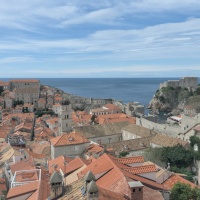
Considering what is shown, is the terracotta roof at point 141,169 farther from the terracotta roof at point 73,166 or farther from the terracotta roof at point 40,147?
the terracotta roof at point 40,147

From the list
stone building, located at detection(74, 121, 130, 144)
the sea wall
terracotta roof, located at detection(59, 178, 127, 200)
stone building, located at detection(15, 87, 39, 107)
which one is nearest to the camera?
terracotta roof, located at detection(59, 178, 127, 200)

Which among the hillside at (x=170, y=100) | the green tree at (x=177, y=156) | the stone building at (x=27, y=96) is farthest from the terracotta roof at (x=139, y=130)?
the hillside at (x=170, y=100)

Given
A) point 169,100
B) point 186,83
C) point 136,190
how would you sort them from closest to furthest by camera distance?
point 136,190 → point 169,100 → point 186,83

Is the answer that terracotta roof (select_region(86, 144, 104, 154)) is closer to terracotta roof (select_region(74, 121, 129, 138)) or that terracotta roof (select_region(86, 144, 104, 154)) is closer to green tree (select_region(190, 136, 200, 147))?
terracotta roof (select_region(74, 121, 129, 138))

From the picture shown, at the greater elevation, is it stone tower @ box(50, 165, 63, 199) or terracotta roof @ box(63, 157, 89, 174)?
stone tower @ box(50, 165, 63, 199)

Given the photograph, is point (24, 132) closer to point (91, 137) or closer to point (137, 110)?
point (91, 137)

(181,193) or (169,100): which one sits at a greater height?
(181,193)

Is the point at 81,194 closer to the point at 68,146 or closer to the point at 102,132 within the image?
the point at 68,146

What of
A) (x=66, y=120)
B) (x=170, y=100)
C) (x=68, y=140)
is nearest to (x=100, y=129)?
(x=66, y=120)

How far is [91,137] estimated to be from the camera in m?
39.2

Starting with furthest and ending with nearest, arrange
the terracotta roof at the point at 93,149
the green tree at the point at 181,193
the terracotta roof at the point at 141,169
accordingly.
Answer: the terracotta roof at the point at 93,149, the terracotta roof at the point at 141,169, the green tree at the point at 181,193

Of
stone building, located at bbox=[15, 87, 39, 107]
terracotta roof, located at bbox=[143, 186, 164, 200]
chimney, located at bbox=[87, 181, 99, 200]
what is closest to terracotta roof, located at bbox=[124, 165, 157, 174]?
terracotta roof, located at bbox=[143, 186, 164, 200]

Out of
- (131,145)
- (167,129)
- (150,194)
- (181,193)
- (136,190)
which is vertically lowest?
(131,145)

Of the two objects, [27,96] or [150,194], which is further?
[27,96]
